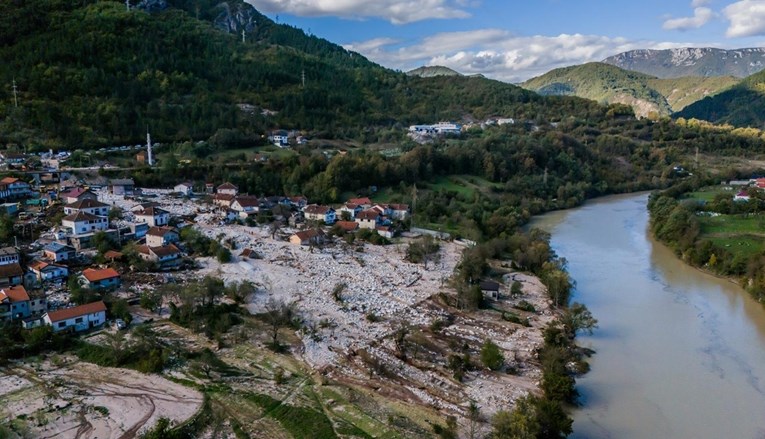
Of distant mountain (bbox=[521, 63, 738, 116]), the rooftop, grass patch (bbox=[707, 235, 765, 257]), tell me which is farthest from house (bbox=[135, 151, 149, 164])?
distant mountain (bbox=[521, 63, 738, 116])

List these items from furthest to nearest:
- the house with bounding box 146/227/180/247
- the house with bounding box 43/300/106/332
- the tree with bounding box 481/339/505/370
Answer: the house with bounding box 146/227/180/247 → the house with bounding box 43/300/106/332 → the tree with bounding box 481/339/505/370

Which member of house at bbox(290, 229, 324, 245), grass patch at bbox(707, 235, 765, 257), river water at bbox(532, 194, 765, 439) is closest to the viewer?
river water at bbox(532, 194, 765, 439)

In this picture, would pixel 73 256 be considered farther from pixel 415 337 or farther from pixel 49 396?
pixel 415 337

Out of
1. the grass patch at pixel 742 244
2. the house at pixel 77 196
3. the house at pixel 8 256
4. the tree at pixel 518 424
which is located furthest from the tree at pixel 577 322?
the house at pixel 77 196

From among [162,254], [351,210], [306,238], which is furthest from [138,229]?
[351,210]

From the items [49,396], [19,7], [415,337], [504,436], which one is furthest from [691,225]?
[19,7]

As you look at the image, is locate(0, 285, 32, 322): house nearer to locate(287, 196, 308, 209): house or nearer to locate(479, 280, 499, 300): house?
locate(479, 280, 499, 300): house
